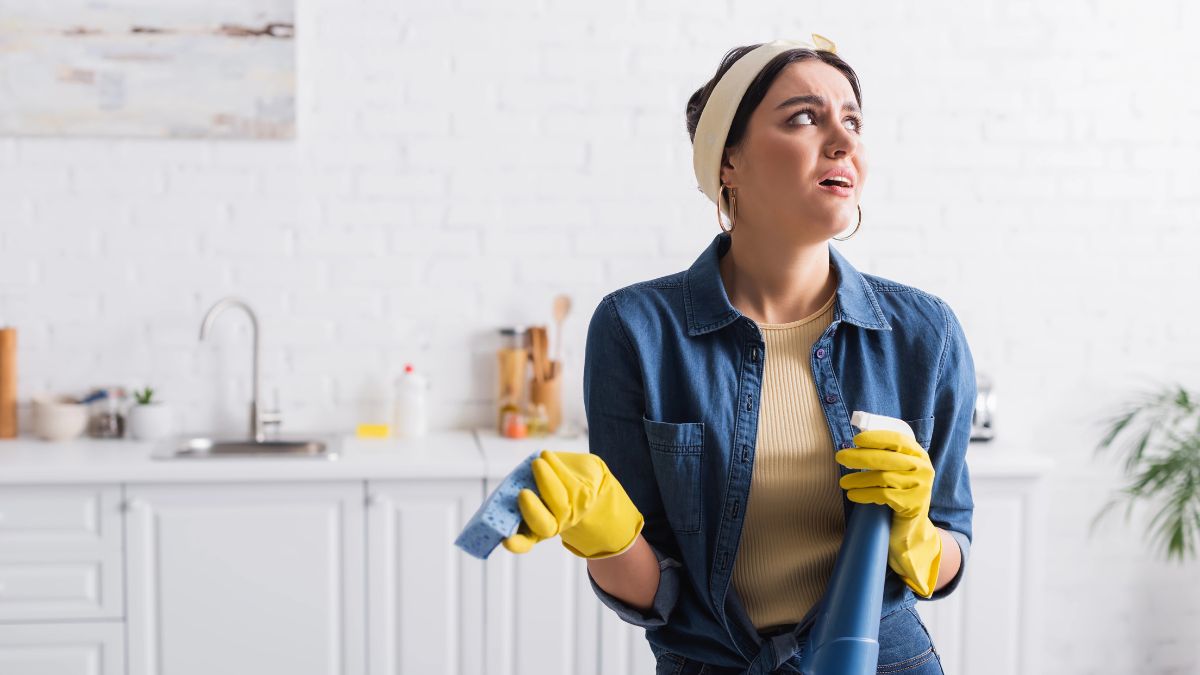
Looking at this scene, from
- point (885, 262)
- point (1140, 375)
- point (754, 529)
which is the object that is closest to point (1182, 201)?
point (1140, 375)

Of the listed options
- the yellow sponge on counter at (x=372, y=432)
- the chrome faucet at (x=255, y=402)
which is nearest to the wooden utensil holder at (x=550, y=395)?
the yellow sponge on counter at (x=372, y=432)

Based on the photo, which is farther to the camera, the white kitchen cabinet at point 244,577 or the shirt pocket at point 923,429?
the white kitchen cabinet at point 244,577

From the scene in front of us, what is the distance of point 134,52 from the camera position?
10.2ft

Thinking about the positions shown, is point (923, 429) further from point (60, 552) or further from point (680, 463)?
point (60, 552)

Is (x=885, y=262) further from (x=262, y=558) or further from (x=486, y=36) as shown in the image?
(x=262, y=558)

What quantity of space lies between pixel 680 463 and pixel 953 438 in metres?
0.38

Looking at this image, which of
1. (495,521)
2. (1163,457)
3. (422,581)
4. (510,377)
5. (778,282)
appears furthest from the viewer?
(1163,457)

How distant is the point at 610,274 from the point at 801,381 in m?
1.88

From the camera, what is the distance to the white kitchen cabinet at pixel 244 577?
8.93 ft

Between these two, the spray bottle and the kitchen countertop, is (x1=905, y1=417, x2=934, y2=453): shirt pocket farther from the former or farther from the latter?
the kitchen countertop

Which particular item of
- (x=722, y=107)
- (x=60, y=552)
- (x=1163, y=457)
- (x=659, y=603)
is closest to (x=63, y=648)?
(x=60, y=552)

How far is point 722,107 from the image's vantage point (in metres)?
1.50

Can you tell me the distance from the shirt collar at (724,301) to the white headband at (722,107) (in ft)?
0.41

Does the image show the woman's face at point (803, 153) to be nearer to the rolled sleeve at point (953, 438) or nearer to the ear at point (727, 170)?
the ear at point (727, 170)
